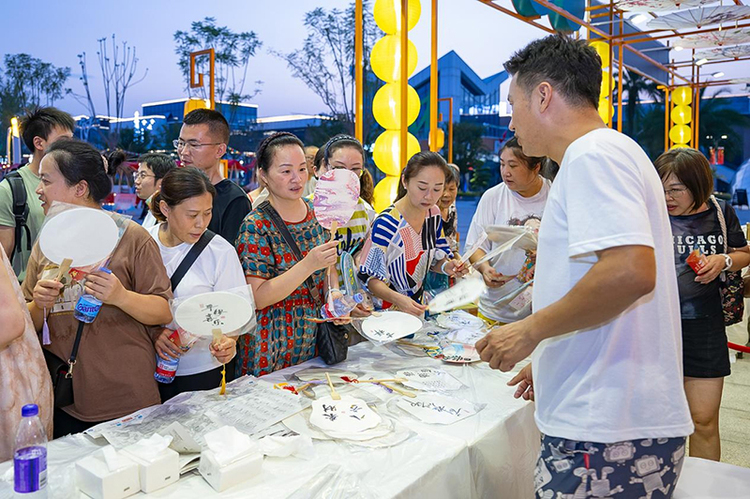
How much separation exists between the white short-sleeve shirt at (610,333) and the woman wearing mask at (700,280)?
123cm

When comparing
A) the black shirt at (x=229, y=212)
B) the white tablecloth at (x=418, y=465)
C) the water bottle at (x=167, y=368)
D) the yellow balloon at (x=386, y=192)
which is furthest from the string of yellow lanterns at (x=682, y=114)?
the water bottle at (x=167, y=368)

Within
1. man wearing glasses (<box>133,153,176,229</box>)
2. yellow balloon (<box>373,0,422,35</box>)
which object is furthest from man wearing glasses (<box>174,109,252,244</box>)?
yellow balloon (<box>373,0,422,35</box>)

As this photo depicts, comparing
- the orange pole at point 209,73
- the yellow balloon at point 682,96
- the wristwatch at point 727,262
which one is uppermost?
the yellow balloon at point 682,96

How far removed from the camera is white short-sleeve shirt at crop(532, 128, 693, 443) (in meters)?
1.02

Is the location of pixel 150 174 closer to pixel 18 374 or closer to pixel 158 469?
pixel 18 374

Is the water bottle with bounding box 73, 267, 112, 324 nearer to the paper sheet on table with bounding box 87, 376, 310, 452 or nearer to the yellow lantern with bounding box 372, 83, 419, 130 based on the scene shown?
the paper sheet on table with bounding box 87, 376, 310, 452

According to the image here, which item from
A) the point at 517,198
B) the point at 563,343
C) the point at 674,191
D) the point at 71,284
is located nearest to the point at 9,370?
the point at 71,284

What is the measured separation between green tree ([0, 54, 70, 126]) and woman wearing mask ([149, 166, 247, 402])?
4.28m

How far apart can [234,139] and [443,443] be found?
5.38 meters

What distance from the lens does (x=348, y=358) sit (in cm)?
216

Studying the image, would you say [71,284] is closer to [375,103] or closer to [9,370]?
[9,370]

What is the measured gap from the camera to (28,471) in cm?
106

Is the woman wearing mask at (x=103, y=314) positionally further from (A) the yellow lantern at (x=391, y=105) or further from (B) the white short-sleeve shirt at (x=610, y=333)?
(A) the yellow lantern at (x=391, y=105)

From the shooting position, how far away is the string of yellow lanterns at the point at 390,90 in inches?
173
